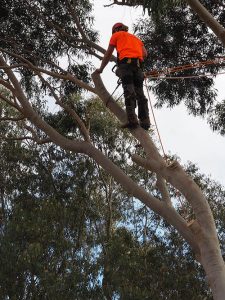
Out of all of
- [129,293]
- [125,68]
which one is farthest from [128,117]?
[129,293]

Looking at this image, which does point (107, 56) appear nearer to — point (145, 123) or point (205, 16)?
point (145, 123)

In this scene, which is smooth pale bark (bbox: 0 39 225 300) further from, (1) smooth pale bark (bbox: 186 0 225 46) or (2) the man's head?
(1) smooth pale bark (bbox: 186 0 225 46)

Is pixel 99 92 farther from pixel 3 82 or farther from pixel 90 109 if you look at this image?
pixel 90 109

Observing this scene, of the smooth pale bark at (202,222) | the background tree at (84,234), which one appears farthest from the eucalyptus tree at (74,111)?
the background tree at (84,234)

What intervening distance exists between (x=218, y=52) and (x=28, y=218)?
449 centimetres

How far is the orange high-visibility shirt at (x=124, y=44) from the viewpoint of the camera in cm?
452

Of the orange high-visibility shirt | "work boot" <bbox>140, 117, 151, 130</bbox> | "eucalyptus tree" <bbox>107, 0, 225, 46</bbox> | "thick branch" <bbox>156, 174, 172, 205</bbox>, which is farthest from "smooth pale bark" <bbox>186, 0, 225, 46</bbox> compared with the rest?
"thick branch" <bbox>156, 174, 172, 205</bbox>

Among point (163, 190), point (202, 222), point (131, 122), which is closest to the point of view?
point (202, 222)

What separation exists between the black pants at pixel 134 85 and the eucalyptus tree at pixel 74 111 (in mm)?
172

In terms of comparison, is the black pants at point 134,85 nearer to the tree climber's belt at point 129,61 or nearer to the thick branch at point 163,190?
the tree climber's belt at point 129,61

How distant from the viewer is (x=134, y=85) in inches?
183

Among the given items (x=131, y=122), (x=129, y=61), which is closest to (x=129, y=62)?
(x=129, y=61)

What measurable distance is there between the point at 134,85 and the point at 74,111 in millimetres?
1541

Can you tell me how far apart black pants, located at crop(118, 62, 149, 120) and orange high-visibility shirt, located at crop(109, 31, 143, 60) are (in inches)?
3.5
